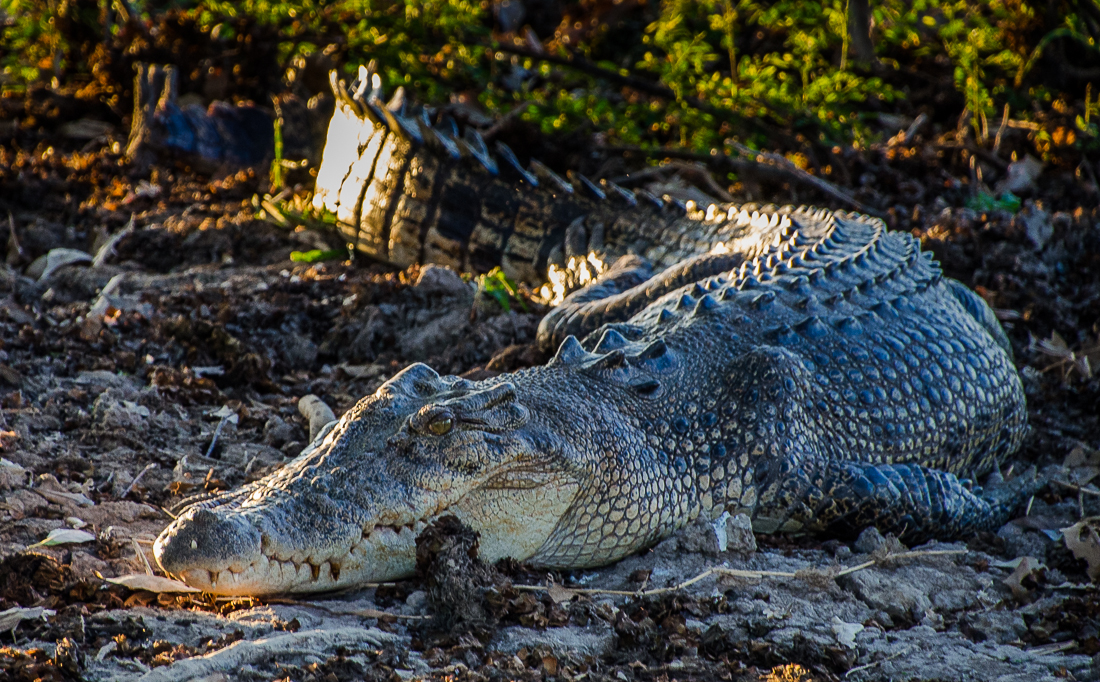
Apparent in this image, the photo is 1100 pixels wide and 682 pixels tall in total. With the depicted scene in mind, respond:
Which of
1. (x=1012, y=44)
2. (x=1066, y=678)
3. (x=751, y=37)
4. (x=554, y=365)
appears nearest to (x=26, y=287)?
(x=554, y=365)

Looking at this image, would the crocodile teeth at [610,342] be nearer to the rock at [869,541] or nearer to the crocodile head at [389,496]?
the crocodile head at [389,496]

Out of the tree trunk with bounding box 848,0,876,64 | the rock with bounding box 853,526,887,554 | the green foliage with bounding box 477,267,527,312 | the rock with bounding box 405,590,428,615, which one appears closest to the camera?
the rock with bounding box 405,590,428,615

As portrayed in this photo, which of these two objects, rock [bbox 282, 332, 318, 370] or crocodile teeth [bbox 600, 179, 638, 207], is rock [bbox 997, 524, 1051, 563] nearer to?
crocodile teeth [bbox 600, 179, 638, 207]

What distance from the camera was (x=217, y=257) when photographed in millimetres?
5879

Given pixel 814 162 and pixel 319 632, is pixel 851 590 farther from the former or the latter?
pixel 814 162

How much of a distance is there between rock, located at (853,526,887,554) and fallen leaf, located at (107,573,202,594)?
1969 mm

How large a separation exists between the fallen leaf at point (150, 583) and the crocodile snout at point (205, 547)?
110 mm

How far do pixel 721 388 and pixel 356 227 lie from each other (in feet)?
11.0

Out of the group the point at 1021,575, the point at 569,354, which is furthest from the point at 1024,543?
the point at 569,354

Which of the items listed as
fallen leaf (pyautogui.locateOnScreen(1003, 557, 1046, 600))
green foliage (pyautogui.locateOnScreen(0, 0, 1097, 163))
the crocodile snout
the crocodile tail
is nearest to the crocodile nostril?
the crocodile snout

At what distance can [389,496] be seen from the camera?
2.37 metres

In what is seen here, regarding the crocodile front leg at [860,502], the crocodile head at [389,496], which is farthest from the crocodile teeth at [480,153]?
the crocodile front leg at [860,502]

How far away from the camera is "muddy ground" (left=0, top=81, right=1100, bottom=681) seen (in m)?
2.05

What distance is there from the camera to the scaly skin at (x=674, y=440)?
2.32 m
